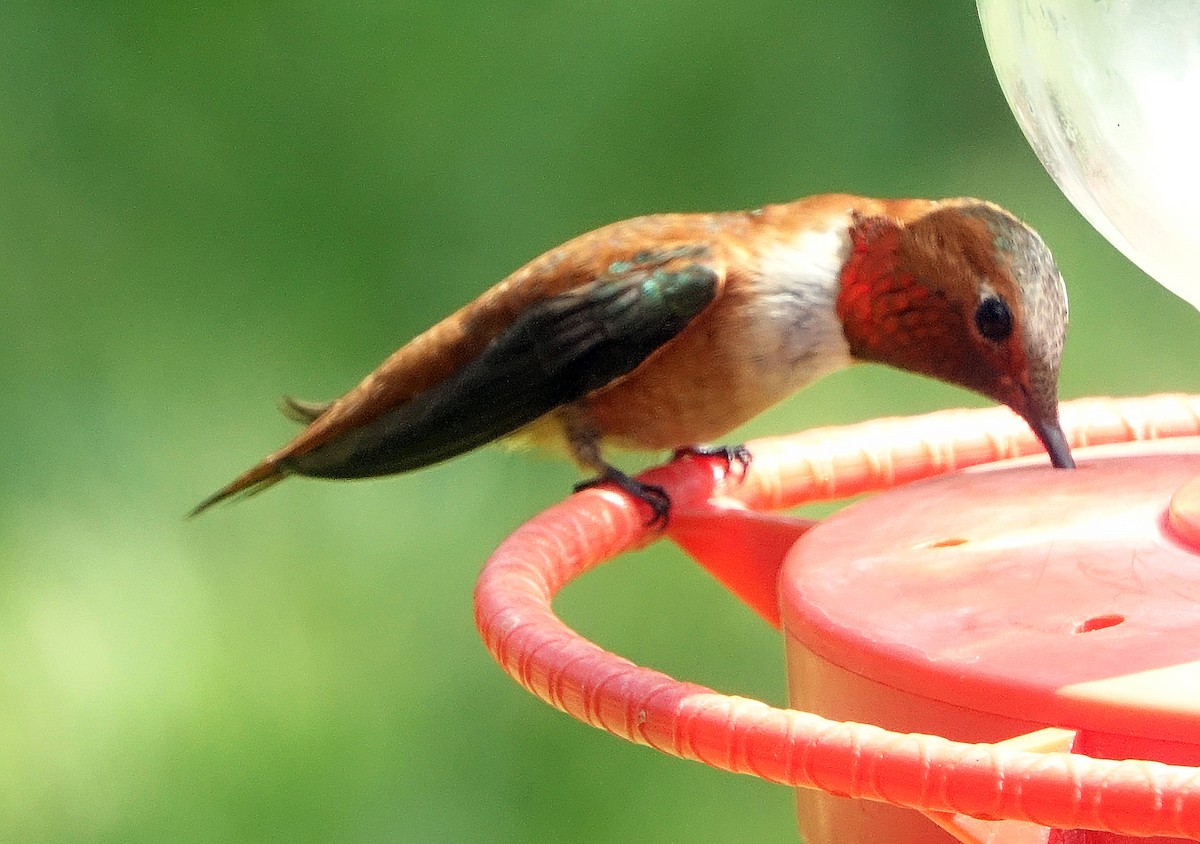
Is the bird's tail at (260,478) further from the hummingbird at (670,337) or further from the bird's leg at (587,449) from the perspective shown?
the bird's leg at (587,449)

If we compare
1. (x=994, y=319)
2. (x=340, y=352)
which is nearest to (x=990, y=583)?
(x=994, y=319)

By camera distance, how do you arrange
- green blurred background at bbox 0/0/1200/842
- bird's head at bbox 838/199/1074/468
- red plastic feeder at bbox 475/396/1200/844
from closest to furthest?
red plastic feeder at bbox 475/396/1200/844
bird's head at bbox 838/199/1074/468
green blurred background at bbox 0/0/1200/842

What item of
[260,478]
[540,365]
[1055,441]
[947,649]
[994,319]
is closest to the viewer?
[947,649]

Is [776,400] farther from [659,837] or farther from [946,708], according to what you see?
[659,837]

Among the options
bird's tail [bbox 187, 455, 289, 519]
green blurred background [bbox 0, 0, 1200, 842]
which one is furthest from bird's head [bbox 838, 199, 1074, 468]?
green blurred background [bbox 0, 0, 1200, 842]

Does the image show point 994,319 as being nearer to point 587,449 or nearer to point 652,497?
point 652,497

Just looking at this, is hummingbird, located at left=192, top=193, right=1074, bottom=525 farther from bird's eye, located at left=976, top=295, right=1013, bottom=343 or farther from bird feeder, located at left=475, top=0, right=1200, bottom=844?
bird feeder, located at left=475, top=0, right=1200, bottom=844

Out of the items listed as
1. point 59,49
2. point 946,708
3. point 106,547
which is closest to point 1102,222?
point 946,708
